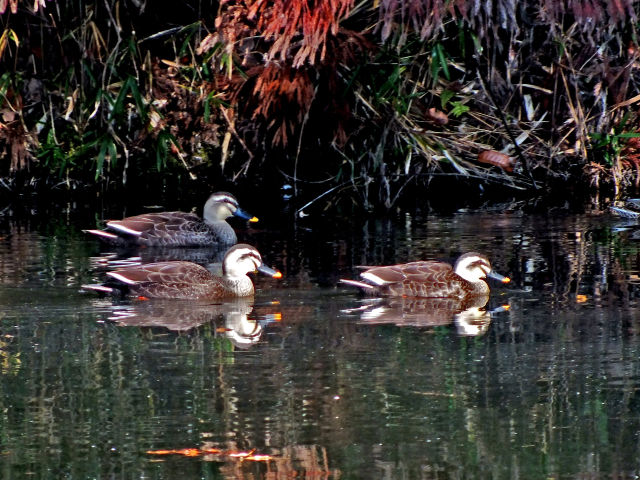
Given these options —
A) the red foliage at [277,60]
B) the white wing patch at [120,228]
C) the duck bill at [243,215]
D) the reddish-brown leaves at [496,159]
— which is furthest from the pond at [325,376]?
the reddish-brown leaves at [496,159]

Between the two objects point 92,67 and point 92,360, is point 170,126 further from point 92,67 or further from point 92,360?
point 92,360

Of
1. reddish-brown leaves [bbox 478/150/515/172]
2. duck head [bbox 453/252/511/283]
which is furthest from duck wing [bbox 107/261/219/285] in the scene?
reddish-brown leaves [bbox 478/150/515/172]

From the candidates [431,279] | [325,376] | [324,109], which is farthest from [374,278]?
[324,109]

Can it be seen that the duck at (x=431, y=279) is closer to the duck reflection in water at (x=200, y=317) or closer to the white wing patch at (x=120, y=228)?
the duck reflection in water at (x=200, y=317)

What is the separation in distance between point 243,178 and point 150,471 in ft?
32.3

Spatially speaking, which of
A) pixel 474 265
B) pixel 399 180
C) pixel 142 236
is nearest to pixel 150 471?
pixel 474 265

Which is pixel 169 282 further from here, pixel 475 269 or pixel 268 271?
pixel 475 269

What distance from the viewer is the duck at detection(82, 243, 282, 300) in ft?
30.6

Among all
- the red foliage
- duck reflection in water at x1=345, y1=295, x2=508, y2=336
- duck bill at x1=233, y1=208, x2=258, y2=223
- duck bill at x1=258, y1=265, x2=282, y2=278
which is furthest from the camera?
duck bill at x1=233, y1=208, x2=258, y2=223

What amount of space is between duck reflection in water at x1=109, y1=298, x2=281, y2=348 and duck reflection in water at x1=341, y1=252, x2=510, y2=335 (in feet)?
2.44

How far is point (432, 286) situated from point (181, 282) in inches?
67.3

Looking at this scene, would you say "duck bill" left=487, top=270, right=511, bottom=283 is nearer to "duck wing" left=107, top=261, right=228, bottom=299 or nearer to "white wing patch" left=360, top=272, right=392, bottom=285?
"white wing patch" left=360, top=272, right=392, bottom=285

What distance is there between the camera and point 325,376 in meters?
7.05

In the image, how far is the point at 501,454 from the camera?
5738 mm
